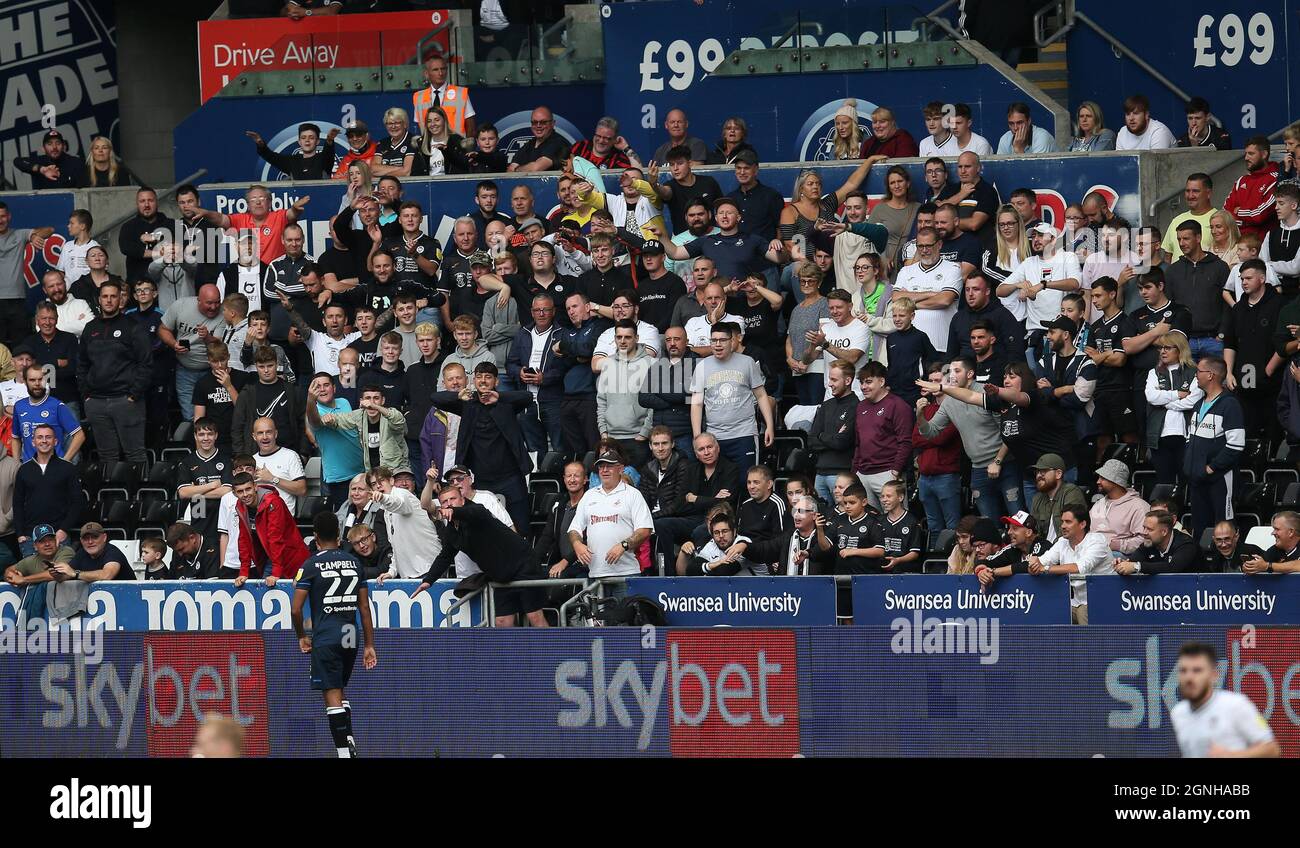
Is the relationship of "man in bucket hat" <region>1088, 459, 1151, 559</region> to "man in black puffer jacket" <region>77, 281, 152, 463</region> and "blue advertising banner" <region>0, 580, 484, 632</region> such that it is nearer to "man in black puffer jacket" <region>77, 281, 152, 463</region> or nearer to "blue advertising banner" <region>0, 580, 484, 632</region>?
"blue advertising banner" <region>0, 580, 484, 632</region>

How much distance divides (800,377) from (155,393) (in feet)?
21.6

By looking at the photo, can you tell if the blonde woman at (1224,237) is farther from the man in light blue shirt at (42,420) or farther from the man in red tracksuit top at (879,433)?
the man in light blue shirt at (42,420)

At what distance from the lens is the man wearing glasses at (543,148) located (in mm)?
21344

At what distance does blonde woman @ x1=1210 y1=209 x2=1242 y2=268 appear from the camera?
17.8m

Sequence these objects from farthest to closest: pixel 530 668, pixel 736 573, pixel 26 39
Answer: pixel 26 39 → pixel 736 573 → pixel 530 668

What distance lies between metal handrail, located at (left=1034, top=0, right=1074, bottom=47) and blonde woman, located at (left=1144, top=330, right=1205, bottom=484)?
24.1 ft

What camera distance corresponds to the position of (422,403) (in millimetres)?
18719

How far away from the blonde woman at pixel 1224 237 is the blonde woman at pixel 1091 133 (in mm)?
2522

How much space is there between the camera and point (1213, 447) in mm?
16156

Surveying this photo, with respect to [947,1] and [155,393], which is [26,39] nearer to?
[155,393]

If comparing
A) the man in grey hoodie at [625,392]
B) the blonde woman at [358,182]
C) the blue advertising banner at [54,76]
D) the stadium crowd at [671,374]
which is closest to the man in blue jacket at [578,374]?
the stadium crowd at [671,374]

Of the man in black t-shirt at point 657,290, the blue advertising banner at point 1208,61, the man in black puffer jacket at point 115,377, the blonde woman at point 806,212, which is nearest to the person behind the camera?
the man in black t-shirt at point 657,290

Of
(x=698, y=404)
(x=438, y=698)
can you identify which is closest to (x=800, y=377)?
(x=698, y=404)

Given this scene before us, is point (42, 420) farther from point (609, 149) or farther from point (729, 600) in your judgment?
point (729, 600)
